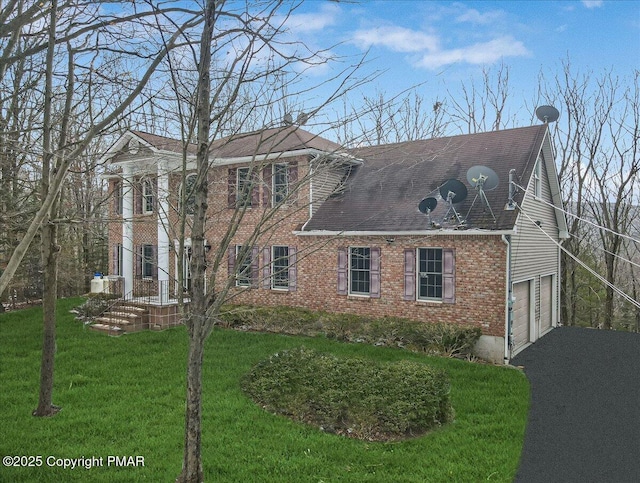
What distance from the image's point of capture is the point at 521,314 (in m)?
14.0

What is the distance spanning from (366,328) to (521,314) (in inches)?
187

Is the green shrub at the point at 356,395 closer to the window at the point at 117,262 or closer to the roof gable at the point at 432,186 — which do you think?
the roof gable at the point at 432,186

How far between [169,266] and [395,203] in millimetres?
9047

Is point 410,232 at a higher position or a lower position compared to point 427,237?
higher

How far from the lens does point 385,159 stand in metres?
16.8

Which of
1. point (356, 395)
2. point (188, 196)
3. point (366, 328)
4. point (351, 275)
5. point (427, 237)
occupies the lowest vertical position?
point (356, 395)

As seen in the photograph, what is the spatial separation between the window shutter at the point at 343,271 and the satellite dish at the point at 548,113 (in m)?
7.37

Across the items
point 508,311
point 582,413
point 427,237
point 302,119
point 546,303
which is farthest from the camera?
point 546,303

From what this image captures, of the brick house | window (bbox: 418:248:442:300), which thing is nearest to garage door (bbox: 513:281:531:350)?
the brick house

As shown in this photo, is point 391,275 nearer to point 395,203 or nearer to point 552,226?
point 395,203

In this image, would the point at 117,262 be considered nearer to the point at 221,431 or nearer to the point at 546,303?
the point at 221,431

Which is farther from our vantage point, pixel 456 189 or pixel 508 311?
pixel 456 189

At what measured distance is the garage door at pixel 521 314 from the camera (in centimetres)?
1342

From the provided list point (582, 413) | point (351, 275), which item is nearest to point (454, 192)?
point (351, 275)
